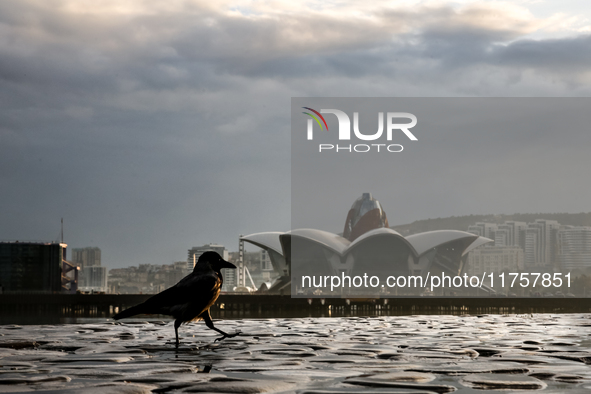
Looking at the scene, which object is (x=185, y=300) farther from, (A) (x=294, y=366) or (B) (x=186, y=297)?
(A) (x=294, y=366)

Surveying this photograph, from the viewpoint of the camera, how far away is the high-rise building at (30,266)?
8281 centimetres

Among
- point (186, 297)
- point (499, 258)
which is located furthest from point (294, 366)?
point (499, 258)

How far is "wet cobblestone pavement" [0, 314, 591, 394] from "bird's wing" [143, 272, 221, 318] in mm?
563

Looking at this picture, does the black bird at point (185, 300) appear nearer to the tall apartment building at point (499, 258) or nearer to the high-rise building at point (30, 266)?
the high-rise building at point (30, 266)

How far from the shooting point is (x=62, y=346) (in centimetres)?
944

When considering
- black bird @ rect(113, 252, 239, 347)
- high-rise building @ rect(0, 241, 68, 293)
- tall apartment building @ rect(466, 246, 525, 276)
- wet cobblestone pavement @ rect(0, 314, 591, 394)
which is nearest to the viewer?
wet cobblestone pavement @ rect(0, 314, 591, 394)

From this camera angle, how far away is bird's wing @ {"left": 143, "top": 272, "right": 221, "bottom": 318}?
8727mm

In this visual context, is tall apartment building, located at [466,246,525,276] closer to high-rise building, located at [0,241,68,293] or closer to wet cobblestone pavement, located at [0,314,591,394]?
high-rise building, located at [0,241,68,293]

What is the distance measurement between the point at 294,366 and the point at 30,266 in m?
85.3

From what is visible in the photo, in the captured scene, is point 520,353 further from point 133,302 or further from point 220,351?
point 133,302

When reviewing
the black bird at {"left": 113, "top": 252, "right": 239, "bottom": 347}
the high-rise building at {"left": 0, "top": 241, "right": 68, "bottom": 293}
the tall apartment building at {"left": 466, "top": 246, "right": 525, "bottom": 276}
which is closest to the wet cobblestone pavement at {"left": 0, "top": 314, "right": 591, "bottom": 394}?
the black bird at {"left": 113, "top": 252, "right": 239, "bottom": 347}

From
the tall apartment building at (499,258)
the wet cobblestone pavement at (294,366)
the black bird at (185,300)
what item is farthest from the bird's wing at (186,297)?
the tall apartment building at (499,258)

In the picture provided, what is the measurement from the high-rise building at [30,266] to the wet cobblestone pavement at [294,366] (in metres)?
79.1

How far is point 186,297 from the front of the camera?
873cm
